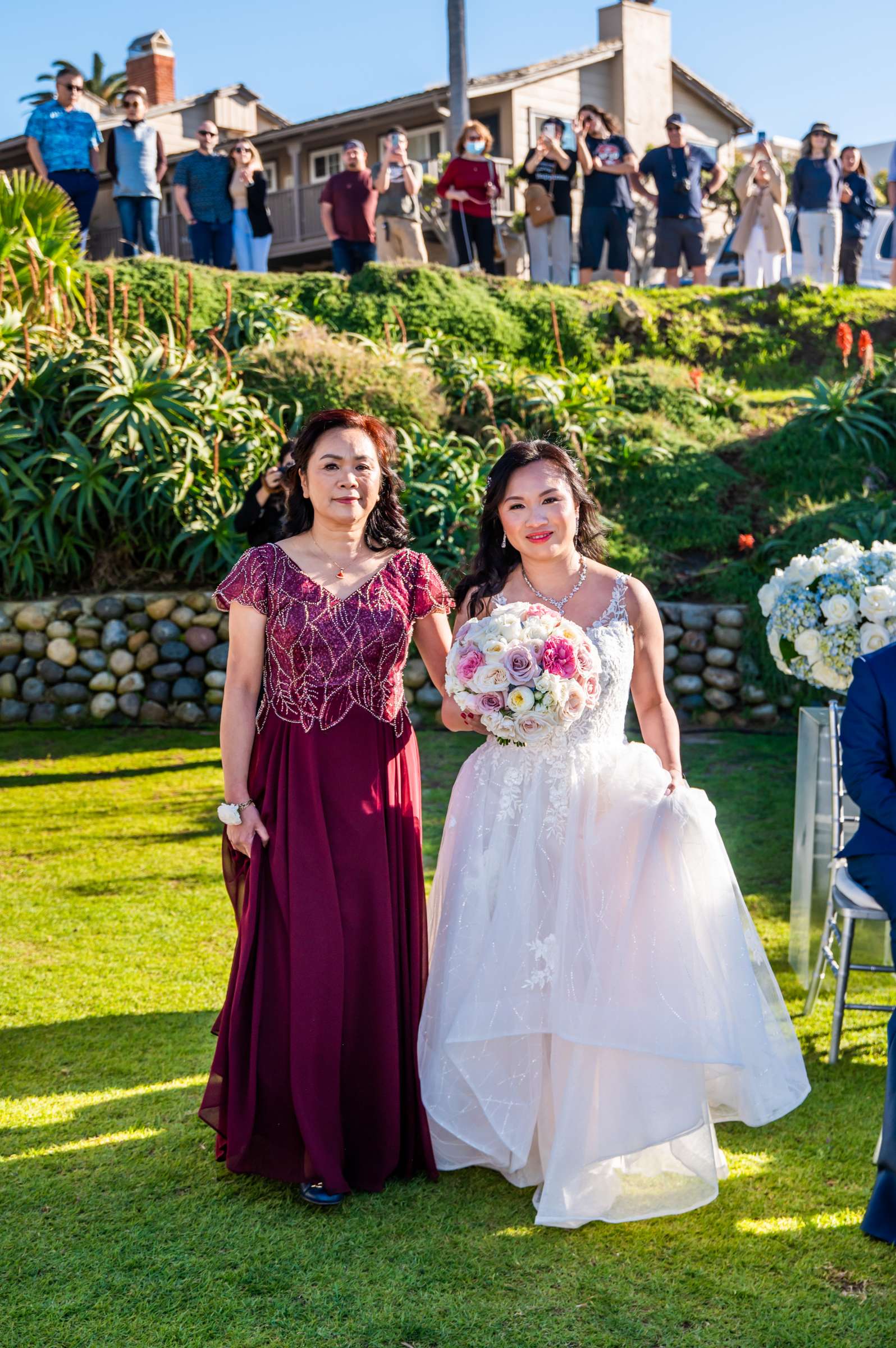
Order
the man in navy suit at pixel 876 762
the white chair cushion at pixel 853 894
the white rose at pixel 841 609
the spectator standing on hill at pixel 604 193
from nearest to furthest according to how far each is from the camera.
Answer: the man in navy suit at pixel 876 762 → the white chair cushion at pixel 853 894 → the white rose at pixel 841 609 → the spectator standing on hill at pixel 604 193

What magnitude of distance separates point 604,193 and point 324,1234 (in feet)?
42.1

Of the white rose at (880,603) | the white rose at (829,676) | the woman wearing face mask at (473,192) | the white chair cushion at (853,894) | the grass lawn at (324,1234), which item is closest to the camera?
the grass lawn at (324,1234)

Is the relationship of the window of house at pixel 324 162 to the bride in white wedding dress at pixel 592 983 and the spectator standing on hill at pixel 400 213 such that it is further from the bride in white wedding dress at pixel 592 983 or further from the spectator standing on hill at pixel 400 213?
the bride in white wedding dress at pixel 592 983

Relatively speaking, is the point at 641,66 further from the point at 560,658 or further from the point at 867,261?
the point at 560,658

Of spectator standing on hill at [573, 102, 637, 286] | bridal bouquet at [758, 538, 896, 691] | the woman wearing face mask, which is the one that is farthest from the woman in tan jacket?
bridal bouquet at [758, 538, 896, 691]

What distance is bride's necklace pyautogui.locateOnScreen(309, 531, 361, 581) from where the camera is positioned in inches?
146

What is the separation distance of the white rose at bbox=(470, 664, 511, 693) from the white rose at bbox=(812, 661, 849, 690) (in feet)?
6.78

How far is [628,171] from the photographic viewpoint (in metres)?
13.9

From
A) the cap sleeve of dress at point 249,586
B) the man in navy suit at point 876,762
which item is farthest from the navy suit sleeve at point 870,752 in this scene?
the cap sleeve of dress at point 249,586

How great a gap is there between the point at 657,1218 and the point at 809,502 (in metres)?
Answer: 7.97

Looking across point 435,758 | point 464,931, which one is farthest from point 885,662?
point 435,758

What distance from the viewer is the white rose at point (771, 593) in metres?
5.27

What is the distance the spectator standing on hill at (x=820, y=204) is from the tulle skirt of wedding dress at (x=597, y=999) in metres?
13.8

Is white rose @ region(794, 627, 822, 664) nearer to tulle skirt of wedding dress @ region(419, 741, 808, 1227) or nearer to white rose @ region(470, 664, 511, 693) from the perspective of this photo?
tulle skirt of wedding dress @ region(419, 741, 808, 1227)
